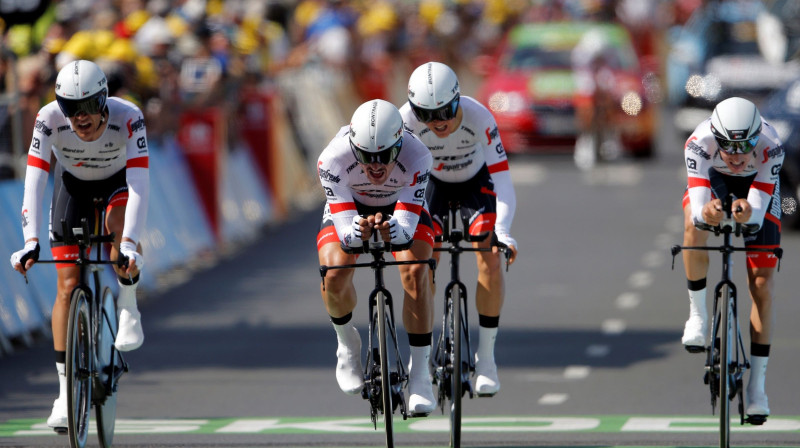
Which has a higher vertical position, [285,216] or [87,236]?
[285,216]

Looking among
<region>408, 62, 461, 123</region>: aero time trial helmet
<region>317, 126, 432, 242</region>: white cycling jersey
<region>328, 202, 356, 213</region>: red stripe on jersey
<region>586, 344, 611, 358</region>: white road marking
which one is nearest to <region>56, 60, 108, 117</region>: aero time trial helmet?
<region>317, 126, 432, 242</region>: white cycling jersey

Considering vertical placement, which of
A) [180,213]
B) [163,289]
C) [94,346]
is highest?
[180,213]

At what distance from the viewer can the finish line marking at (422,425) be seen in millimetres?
9367

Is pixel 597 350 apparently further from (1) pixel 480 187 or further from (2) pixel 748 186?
(2) pixel 748 186

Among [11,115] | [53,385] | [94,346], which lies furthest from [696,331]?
[11,115]

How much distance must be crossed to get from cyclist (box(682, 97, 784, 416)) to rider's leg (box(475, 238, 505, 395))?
1.10 m

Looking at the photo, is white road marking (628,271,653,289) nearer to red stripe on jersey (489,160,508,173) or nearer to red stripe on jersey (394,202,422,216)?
red stripe on jersey (489,160,508,173)

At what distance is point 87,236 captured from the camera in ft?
27.7

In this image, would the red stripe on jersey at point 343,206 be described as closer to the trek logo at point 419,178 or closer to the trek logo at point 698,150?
the trek logo at point 419,178

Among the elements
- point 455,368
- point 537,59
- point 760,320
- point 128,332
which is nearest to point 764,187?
point 760,320

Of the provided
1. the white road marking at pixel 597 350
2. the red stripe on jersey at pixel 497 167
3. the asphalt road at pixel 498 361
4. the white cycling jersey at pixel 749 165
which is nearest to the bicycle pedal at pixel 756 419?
the asphalt road at pixel 498 361

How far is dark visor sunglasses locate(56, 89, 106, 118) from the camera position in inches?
328

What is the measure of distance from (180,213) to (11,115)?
135 inches

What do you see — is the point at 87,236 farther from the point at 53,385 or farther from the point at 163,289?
the point at 163,289
